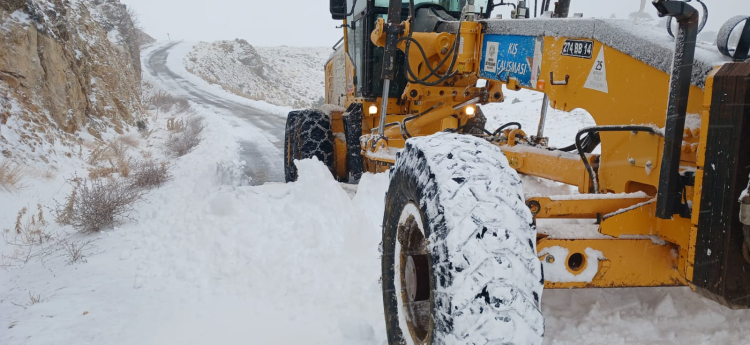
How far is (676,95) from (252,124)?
47.9 ft

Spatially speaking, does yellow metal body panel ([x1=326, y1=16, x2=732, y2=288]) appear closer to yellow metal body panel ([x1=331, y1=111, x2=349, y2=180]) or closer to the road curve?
yellow metal body panel ([x1=331, y1=111, x2=349, y2=180])

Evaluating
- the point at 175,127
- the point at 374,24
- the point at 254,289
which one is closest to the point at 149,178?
the point at 374,24

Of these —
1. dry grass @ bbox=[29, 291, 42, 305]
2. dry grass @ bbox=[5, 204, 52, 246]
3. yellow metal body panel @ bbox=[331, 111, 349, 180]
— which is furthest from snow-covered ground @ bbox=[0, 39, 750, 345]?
yellow metal body panel @ bbox=[331, 111, 349, 180]

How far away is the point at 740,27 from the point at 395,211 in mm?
1565

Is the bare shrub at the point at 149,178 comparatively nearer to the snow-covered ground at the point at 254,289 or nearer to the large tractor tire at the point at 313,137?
the snow-covered ground at the point at 254,289

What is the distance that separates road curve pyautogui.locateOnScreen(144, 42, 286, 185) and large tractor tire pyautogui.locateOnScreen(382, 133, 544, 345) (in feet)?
20.6

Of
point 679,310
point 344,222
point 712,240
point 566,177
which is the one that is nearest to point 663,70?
point 712,240

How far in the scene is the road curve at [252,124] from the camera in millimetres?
9152

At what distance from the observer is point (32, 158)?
26.2 feet

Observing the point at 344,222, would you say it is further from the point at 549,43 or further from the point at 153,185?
the point at 153,185

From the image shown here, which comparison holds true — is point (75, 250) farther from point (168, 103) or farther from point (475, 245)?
point (168, 103)

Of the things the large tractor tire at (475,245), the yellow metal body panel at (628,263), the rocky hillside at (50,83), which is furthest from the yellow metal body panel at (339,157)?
the rocky hillside at (50,83)

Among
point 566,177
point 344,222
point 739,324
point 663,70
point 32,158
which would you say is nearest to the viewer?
point 663,70

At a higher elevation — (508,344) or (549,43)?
(549,43)
